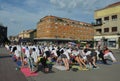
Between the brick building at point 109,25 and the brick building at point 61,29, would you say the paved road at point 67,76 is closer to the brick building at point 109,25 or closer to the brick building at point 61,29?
the brick building at point 109,25

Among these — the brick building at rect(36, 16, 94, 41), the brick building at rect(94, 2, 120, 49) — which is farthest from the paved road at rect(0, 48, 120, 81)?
the brick building at rect(36, 16, 94, 41)

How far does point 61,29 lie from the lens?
131375mm

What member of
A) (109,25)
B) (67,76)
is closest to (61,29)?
(109,25)

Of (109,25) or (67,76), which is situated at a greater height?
(109,25)

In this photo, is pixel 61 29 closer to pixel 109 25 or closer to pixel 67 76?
pixel 109 25

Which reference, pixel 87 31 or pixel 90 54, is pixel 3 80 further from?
pixel 87 31

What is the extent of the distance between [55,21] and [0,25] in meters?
47.4

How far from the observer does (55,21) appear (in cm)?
13088

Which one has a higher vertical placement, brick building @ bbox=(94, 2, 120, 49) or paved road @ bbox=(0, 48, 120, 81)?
brick building @ bbox=(94, 2, 120, 49)

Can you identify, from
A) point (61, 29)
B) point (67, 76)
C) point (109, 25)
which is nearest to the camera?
point (67, 76)

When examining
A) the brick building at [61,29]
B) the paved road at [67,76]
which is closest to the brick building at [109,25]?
the paved road at [67,76]

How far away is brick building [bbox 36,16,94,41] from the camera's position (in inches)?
5044

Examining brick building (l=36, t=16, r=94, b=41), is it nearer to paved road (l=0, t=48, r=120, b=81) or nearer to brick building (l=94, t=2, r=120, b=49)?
brick building (l=94, t=2, r=120, b=49)

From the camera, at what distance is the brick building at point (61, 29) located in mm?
128125
